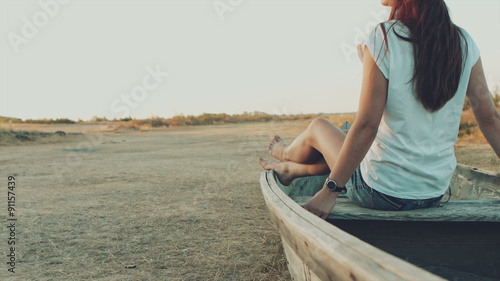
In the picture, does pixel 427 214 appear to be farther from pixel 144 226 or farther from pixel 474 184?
pixel 144 226

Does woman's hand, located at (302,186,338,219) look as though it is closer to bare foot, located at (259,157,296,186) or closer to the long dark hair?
the long dark hair

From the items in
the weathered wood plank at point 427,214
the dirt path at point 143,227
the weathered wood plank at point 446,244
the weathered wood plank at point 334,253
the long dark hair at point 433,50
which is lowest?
the dirt path at point 143,227

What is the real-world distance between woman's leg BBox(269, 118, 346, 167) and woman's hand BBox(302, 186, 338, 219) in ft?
1.26

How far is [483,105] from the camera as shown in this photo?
1.95 metres

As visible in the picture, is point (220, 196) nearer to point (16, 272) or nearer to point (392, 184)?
point (16, 272)

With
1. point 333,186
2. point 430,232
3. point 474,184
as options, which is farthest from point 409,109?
point 474,184

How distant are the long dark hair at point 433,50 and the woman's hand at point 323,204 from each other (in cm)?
51

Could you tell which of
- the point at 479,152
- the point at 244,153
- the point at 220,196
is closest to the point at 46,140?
the point at 244,153

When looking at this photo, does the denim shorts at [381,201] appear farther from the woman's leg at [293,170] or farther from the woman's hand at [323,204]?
the woman's leg at [293,170]

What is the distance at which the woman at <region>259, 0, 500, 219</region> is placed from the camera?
1647mm

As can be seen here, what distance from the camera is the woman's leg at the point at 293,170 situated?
2.56 m

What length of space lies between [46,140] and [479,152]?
12157 millimetres

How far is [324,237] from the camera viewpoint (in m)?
1.11

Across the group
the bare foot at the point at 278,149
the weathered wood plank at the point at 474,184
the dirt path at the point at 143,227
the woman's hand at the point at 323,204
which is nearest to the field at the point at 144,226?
the dirt path at the point at 143,227
